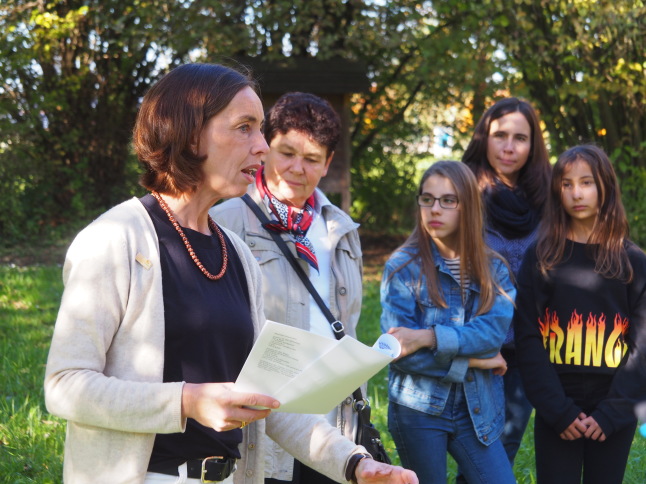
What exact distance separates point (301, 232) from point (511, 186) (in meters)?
1.54

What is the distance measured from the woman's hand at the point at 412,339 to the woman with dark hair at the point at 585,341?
0.56m

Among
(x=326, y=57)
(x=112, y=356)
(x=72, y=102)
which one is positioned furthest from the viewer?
(x=72, y=102)

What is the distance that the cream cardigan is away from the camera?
2.06 m

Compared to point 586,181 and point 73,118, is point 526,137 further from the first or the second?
point 73,118

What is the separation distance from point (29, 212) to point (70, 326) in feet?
39.6

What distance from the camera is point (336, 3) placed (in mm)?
11672

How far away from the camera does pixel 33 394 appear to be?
5.86 m

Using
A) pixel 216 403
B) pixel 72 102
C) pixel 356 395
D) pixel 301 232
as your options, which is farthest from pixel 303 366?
pixel 72 102

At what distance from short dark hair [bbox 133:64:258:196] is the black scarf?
7.46 feet

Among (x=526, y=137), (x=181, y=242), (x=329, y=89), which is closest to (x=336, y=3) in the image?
(x=329, y=89)

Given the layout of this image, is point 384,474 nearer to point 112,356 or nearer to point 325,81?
point 112,356

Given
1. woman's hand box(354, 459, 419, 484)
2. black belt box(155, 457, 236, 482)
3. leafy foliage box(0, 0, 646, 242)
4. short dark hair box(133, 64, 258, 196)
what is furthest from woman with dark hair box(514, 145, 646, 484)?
leafy foliage box(0, 0, 646, 242)

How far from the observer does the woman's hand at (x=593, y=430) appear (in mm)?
3789

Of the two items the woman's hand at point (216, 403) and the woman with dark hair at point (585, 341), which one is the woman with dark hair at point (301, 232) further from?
the woman's hand at point (216, 403)
